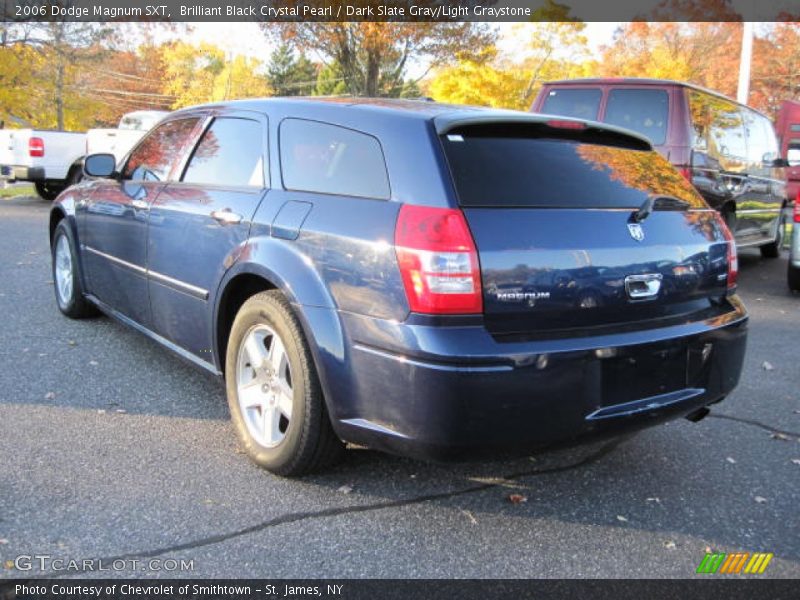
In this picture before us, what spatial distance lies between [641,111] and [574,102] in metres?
0.82

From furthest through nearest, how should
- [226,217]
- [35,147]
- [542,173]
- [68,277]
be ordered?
[35,147] → [68,277] → [226,217] → [542,173]

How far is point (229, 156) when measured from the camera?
3713mm

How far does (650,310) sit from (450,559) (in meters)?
1.25

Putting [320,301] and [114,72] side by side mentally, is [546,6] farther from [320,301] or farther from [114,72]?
[114,72]

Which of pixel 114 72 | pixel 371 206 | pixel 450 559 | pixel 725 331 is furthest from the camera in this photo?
pixel 114 72

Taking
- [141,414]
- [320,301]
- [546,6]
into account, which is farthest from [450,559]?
[546,6]

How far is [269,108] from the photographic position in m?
3.54

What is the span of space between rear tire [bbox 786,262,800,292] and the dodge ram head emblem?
585cm

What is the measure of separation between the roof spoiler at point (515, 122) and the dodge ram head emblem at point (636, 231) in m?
0.55

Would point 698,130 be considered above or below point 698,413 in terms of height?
above

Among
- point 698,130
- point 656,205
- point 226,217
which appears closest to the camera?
point 656,205

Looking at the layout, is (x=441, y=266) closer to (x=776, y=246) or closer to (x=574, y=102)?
(x=574, y=102)

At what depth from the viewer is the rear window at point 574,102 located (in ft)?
26.1

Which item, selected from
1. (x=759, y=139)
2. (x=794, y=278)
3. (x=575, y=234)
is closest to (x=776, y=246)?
(x=759, y=139)
